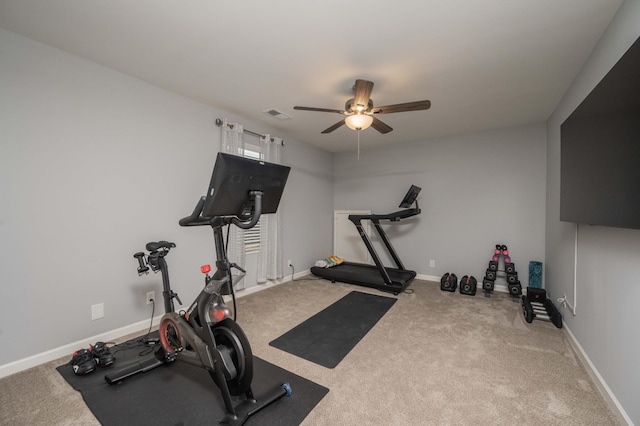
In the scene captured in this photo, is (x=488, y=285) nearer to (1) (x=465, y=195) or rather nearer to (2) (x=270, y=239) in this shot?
(1) (x=465, y=195)

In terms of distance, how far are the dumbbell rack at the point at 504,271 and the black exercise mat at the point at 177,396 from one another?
3.05m

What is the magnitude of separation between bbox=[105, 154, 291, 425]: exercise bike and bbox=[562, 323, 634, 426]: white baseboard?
192cm

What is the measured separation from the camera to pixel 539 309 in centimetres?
288

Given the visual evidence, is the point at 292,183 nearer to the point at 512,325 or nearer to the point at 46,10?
the point at 46,10

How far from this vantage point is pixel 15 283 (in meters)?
1.91

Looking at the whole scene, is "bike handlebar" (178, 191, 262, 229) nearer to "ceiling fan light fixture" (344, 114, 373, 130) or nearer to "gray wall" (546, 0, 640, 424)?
"ceiling fan light fixture" (344, 114, 373, 130)

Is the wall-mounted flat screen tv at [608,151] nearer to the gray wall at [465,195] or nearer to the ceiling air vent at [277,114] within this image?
the gray wall at [465,195]

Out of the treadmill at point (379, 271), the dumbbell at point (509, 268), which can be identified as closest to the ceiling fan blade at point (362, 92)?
the treadmill at point (379, 271)

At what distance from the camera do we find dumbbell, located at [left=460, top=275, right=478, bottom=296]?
368 cm

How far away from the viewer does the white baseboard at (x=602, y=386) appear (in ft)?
4.76

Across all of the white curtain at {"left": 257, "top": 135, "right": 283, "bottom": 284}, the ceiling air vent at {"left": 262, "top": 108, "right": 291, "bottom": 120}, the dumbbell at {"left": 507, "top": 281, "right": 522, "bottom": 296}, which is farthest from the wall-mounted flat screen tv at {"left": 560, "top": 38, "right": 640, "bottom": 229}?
the white curtain at {"left": 257, "top": 135, "right": 283, "bottom": 284}

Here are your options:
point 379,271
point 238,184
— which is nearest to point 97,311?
point 238,184

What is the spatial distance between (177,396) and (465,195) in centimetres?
443

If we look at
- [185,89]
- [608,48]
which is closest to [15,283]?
[185,89]
